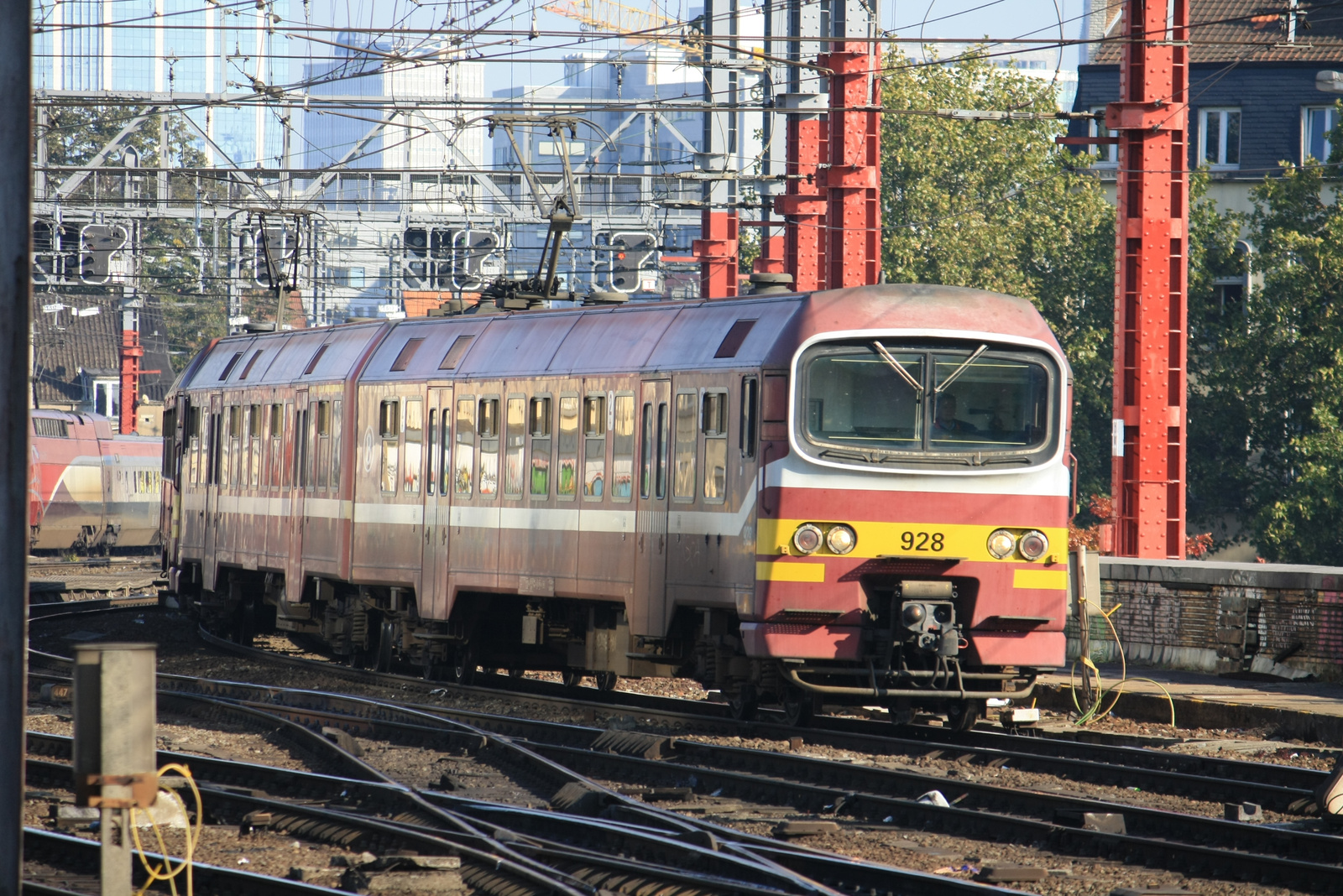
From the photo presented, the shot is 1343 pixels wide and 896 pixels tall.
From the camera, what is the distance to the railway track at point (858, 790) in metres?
9.77

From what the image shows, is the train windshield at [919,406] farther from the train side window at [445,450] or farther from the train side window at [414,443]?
the train side window at [414,443]

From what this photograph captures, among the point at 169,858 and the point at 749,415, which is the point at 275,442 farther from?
the point at 169,858

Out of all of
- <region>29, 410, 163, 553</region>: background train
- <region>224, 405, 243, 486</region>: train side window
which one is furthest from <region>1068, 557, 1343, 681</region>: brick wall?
<region>29, 410, 163, 553</region>: background train

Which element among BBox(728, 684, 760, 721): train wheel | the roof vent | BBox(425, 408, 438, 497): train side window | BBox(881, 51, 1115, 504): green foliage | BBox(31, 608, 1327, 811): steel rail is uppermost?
BBox(881, 51, 1115, 504): green foliage

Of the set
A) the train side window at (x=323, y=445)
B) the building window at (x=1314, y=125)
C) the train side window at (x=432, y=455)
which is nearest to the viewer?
the train side window at (x=432, y=455)

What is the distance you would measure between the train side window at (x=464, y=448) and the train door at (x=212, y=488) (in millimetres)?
7474

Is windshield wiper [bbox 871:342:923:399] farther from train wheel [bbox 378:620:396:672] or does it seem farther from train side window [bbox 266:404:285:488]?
train side window [bbox 266:404:285:488]

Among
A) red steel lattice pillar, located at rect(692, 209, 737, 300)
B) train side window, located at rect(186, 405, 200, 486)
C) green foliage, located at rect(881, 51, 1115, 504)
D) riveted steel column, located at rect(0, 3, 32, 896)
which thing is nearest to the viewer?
riveted steel column, located at rect(0, 3, 32, 896)

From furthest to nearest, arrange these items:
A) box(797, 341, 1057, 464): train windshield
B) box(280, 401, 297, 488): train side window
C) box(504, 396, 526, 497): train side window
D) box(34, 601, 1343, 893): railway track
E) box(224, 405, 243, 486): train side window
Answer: box(224, 405, 243, 486): train side window
box(280, 401, 297, 488): train side window
box(504, 396, 526, 497): train side window
box(797, 341, 1057, 464): train windshield
box(34, 601, 1343, 893): railway track

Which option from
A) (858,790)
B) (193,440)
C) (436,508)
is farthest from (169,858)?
(193,440)

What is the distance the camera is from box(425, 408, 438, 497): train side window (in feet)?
63.0

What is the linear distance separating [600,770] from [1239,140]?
1881 inches

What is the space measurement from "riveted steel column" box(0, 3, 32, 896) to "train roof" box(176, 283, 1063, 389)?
7.78 meters

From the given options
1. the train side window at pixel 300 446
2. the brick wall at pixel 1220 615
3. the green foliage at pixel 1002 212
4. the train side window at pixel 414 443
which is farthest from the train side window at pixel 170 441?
the green foliage at pixel 1002 212
